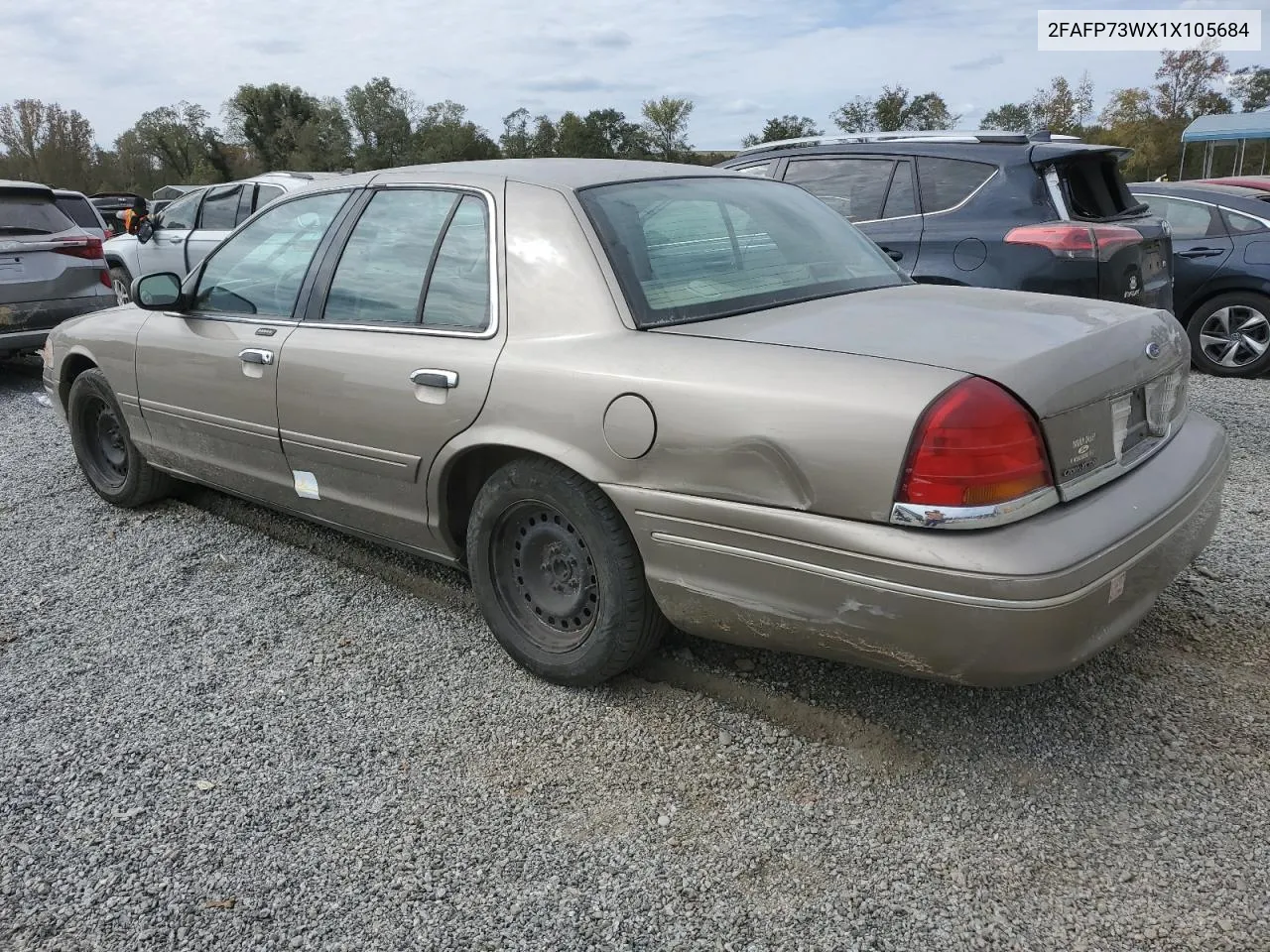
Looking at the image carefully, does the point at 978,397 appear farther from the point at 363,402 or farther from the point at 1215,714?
the point at 363,402

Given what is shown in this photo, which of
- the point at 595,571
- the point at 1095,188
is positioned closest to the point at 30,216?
the point at 595,571

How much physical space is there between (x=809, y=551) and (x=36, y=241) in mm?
8275

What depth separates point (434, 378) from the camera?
297cm

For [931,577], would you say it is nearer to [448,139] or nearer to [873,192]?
[873,192]

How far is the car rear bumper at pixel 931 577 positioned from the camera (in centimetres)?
207

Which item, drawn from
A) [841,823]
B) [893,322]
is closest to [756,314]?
[893,322]

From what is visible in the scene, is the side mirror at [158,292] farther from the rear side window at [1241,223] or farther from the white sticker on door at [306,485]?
the rear side window at [1241,223]

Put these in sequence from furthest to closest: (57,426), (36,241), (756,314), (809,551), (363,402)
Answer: (36,241) → (57,426) → (363,402) → (756,314) → (809,551)

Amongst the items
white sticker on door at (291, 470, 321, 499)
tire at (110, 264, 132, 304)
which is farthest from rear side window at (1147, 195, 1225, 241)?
tire at (110, 264, 132, 304)

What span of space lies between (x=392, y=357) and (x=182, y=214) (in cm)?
936

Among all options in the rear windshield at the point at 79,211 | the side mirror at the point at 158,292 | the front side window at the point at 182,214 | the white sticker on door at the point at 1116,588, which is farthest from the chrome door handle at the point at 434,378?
the front side window at the point at 182,214

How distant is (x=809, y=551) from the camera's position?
2242 millimetres

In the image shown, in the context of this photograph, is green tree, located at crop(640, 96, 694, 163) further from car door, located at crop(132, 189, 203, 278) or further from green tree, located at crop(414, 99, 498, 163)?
car door, located at crop(132, 189, 203, 278)

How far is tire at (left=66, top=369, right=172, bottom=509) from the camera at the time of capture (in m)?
4.63
